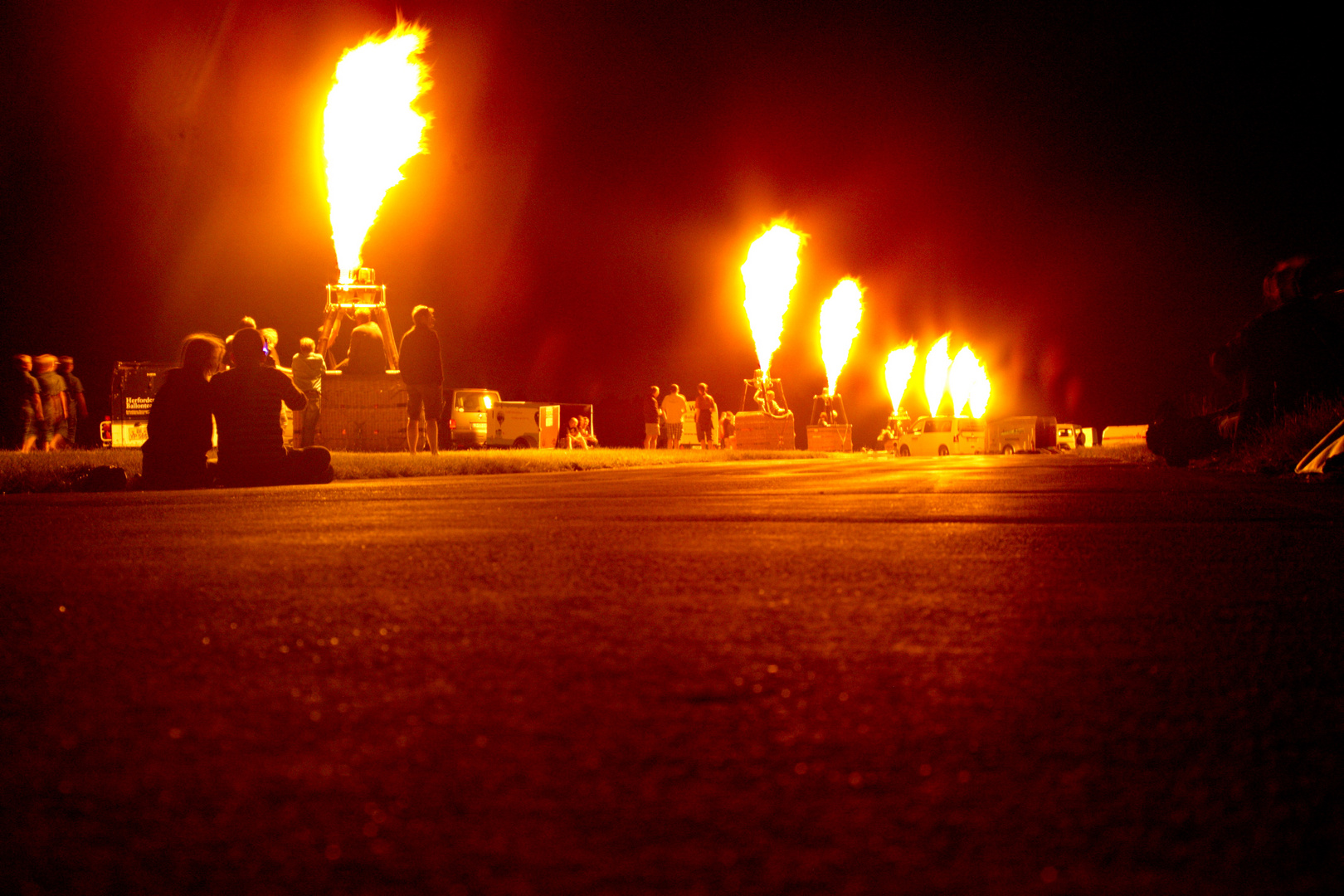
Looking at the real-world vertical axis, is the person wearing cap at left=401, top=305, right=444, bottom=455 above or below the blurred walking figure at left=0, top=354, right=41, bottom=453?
above

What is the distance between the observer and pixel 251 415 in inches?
416

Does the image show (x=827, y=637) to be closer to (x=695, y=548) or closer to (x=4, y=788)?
(x=4, y=788)

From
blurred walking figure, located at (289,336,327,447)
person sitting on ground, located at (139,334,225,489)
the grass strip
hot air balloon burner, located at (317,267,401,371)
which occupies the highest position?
hot air balloon burner, located at (317,267,401,371)

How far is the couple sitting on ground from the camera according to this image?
1020cm

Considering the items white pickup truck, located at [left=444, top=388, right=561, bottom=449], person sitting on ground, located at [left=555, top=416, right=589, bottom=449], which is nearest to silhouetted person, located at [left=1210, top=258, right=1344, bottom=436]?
person sitting on ground, located at [left=555, top=416, right=589, bottom=449]

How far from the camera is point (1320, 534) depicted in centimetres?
528

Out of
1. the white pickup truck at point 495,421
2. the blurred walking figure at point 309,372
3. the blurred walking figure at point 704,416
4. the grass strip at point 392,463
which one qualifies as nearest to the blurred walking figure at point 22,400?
the grass strip at point 392,463

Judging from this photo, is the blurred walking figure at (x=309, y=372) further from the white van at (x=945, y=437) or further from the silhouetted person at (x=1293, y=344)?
the white van at (x=945, y=437)

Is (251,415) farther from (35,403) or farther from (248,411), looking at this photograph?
(35,403)

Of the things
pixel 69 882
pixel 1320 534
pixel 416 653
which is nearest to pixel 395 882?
pixel 69 882

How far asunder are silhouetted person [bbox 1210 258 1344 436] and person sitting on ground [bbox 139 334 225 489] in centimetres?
1152

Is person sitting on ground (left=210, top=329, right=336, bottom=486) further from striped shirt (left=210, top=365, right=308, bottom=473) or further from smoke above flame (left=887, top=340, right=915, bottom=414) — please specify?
smoke above flame (left=887, top=340, right=915, bottom=414)

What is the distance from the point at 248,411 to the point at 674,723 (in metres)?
9.55

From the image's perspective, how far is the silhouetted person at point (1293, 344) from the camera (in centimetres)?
1333
